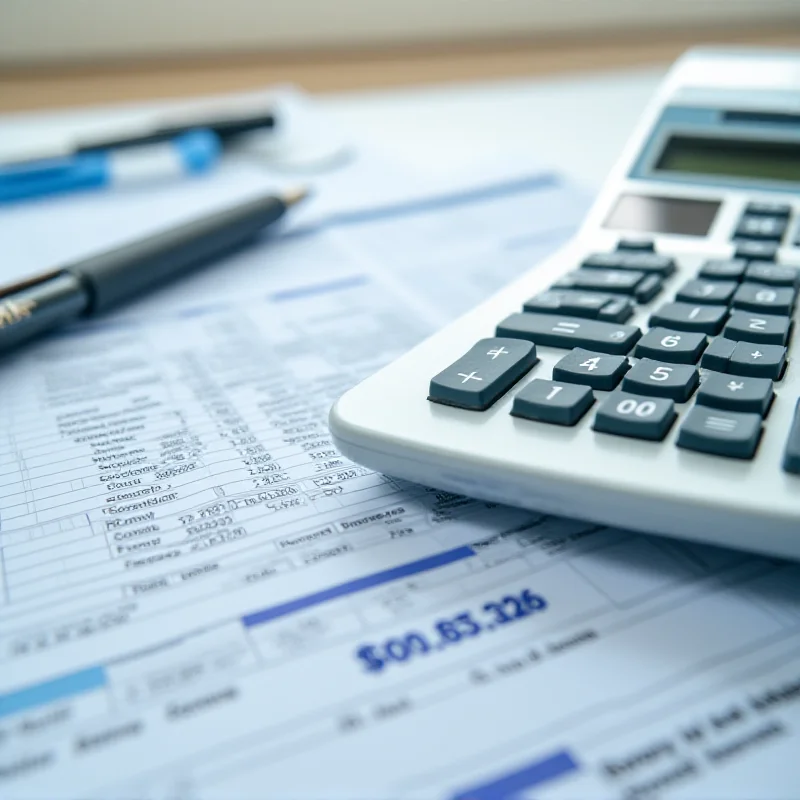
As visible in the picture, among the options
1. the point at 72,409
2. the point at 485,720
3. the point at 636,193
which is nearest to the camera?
the point at 485,720

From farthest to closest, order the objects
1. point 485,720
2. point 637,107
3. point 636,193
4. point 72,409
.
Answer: point 637,107 < point 636,193 < point 72,409 < point 485,720

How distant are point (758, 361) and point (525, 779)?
0.50ft

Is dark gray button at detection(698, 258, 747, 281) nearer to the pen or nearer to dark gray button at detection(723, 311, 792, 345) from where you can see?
dark gray button at detection(723, 311, 792, 345)

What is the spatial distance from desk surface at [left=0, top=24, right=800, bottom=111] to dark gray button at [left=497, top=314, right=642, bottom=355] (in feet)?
1.82

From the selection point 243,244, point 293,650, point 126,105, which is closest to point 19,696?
point 293,650

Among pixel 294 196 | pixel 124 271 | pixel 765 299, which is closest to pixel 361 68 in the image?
pixel 294 196

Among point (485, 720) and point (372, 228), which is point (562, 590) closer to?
point (485, 720)

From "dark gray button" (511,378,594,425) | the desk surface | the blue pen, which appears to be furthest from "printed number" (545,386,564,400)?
the desk surface

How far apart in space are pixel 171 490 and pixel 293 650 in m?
0.08

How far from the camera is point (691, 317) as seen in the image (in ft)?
1.00

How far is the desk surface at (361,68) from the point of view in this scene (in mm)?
771

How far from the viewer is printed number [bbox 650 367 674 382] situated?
0.26 m

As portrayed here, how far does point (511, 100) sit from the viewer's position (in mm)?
740

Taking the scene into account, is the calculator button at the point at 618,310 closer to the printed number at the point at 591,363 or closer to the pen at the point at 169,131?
the printed number at the point at 591,363
